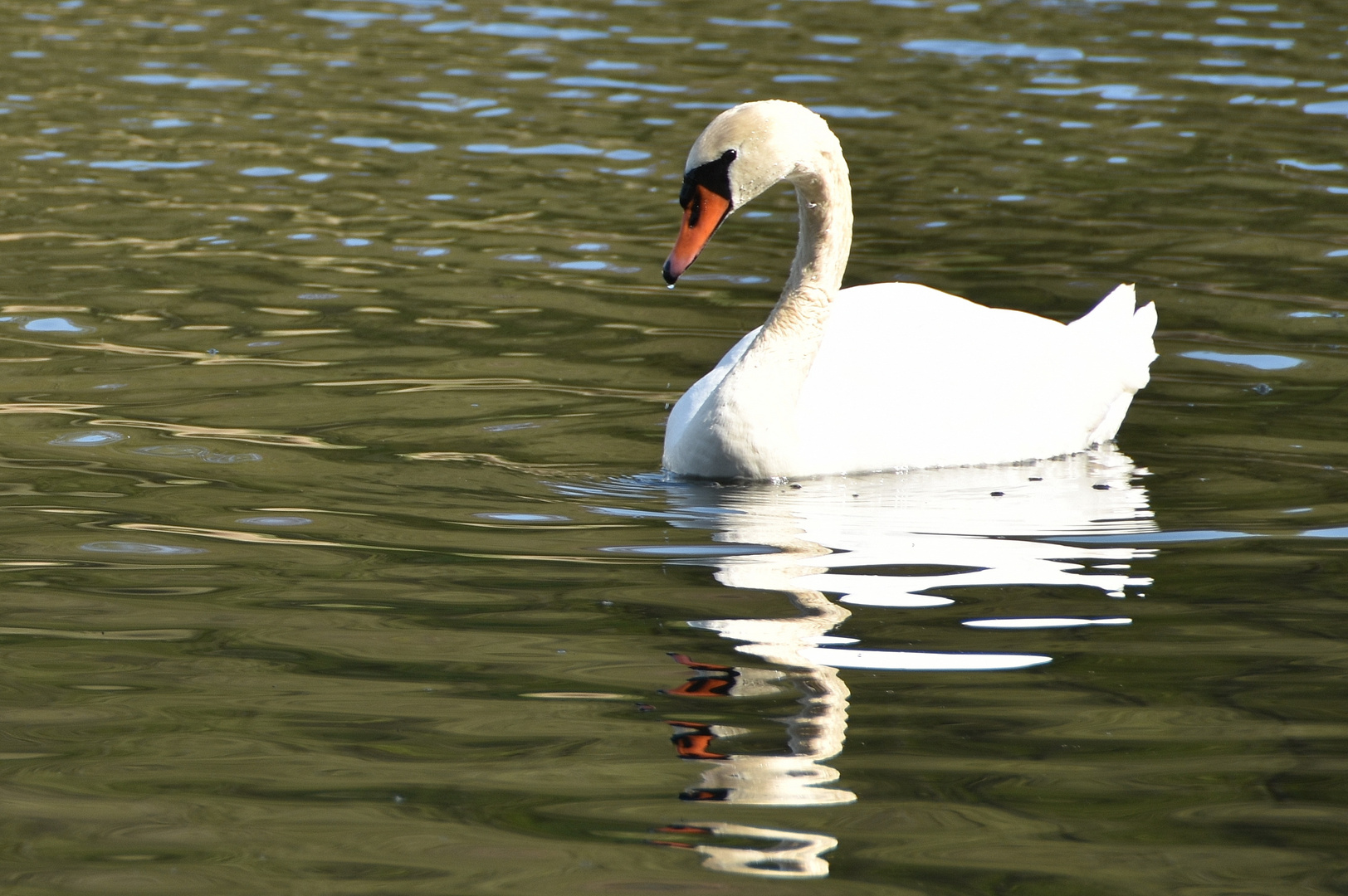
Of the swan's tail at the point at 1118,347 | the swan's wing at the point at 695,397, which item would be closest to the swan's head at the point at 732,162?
the swan's wing at the point at 695,397

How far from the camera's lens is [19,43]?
19.0 m

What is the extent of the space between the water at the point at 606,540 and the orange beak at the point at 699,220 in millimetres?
938

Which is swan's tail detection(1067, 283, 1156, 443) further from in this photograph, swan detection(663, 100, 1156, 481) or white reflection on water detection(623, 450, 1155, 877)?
white reflection on water detection(623, 450, 1155, 877)

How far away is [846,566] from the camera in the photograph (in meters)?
6.35

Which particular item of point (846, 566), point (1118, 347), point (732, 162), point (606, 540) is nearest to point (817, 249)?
point (732, 162)

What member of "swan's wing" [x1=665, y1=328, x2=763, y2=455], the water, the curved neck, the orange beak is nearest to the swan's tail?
the water

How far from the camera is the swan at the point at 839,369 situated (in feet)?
24.8

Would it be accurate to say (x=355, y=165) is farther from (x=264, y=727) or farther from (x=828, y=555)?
(x=264, y=727)

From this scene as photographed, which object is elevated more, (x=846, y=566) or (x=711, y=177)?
(x=711, y=177)

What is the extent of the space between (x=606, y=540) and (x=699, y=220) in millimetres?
1502

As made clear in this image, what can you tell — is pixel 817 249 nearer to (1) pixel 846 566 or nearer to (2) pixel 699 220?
(2) pixel 699 220

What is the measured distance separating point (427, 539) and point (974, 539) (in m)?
1.90

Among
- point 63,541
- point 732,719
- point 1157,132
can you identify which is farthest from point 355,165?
point 732,719

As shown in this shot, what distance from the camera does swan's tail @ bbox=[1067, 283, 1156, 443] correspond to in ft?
28.7
